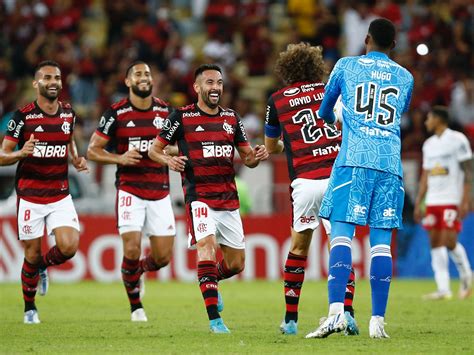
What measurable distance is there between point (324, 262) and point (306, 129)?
10.7 meters

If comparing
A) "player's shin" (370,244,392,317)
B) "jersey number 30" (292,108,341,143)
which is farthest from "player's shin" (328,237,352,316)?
"jersey number 30" (292,108,341,143)

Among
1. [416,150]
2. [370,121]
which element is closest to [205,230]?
[370,121]

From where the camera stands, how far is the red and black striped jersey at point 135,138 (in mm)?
13320

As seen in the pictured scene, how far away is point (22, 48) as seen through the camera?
27797 mm

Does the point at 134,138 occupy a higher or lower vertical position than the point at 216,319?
higher

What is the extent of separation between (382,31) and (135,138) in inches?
165

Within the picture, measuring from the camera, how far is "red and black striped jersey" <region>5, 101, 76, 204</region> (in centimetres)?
1295

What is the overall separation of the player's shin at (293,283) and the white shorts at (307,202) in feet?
1.06

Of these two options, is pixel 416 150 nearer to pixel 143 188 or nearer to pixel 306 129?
pixel 143 188

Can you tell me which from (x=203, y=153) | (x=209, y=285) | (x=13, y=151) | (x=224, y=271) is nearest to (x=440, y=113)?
(x=224, y=271)

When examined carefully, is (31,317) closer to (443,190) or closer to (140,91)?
(140,91)

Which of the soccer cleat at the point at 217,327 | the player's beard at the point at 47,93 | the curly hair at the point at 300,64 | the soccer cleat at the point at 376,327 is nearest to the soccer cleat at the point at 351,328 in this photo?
the soccer cleat at the point at 376,327

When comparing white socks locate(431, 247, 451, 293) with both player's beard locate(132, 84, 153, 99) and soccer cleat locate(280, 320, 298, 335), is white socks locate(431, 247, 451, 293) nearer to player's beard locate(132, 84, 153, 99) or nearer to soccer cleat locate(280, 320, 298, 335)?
player's beard locate(132, 84, 153, 99)

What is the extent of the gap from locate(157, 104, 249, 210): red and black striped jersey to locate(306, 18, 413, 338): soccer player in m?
1.70
